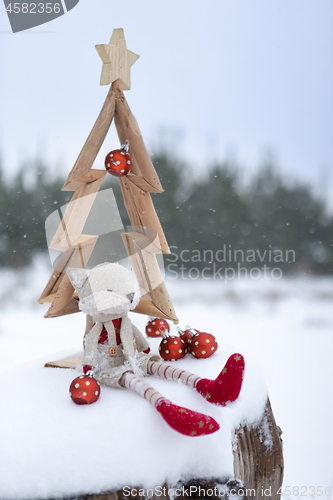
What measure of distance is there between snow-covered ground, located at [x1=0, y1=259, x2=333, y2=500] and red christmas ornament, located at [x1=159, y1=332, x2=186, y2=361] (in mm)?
143

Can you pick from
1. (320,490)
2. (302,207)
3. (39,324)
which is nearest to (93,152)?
(320,490)

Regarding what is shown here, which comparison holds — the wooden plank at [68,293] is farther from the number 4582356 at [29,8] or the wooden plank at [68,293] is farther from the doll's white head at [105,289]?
the number 4582356 at [29,8]

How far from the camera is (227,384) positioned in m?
0.69

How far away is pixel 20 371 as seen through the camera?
926 millimetres

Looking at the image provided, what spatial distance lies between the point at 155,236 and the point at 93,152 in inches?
10.8

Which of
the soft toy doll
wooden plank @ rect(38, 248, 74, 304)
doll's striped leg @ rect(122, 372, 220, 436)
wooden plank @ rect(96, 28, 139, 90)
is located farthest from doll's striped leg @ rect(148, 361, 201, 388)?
wooden plank @ rect(96, 28, 139, 90)

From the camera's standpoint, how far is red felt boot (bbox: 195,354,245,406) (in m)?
0.68

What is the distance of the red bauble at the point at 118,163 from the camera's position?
0.92m

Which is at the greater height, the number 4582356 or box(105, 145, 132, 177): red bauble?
the number 4582356

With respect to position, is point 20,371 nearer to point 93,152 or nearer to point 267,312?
point 93,152

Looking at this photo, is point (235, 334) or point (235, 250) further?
point (235, 250)

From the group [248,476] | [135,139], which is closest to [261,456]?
[248,476]

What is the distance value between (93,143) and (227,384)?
67 cm

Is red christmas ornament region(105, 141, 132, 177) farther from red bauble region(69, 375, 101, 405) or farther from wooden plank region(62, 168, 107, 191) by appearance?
red bauble region(69, 375, 101, 405)
